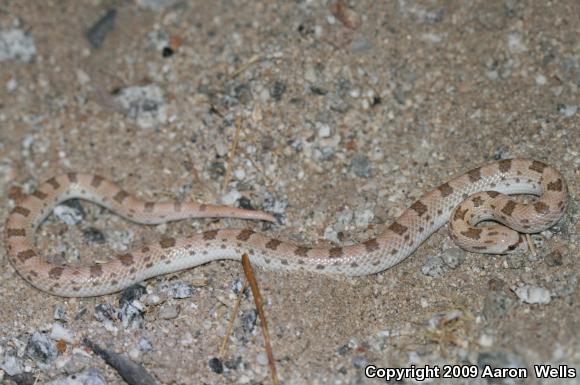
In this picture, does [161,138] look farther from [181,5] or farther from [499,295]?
[499,295]

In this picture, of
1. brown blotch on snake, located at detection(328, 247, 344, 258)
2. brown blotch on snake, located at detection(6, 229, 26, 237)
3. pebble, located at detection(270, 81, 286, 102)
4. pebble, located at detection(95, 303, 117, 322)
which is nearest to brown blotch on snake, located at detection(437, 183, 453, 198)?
brown blotch on snake, located at detection(328, 247, 344, 258)

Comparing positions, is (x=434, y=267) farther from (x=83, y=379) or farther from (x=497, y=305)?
(x=83, y=379)

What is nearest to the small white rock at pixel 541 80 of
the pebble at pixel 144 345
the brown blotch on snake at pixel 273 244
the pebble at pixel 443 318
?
the pebble at pixel 443 318

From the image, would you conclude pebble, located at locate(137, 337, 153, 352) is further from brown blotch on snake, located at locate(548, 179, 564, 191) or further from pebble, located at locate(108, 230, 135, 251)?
brown blotch on snake, located at locate(548, 179, 564, 191)

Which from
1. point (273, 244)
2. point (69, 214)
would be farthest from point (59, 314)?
point (273, 244)

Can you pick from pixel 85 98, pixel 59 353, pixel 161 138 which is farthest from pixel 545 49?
pixel 59 353

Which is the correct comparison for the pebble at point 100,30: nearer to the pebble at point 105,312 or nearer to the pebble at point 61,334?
the pebble at point 105,312
